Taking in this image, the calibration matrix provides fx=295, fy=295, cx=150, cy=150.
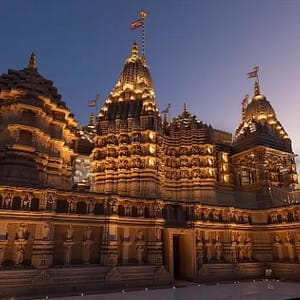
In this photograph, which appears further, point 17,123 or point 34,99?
point 34,99

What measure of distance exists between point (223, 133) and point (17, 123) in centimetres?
2824

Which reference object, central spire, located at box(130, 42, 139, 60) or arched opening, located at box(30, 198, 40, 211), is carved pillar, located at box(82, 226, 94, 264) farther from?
central spire, located at box(130, 42, 139, 60)

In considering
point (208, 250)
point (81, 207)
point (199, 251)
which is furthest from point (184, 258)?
point (81, 207)

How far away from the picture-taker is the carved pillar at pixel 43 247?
18.8 metres

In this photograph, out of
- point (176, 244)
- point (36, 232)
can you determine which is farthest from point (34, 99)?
point (176, 244)

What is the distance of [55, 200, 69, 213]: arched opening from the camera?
20955 mm

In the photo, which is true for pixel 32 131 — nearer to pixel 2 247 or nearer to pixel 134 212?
pixel 2 247

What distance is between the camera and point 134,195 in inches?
1252

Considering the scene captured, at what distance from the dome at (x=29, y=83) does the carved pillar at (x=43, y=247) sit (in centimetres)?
1246

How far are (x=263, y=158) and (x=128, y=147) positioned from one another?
16.4m

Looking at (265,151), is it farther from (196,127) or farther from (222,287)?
(222,287)

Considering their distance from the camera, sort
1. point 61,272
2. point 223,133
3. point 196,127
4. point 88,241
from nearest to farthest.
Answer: point 61,272, point 88,241, point 196,127, point 223,133

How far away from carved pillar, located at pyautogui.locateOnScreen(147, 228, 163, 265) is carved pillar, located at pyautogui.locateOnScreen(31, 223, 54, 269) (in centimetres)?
769

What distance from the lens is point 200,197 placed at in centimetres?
3544
